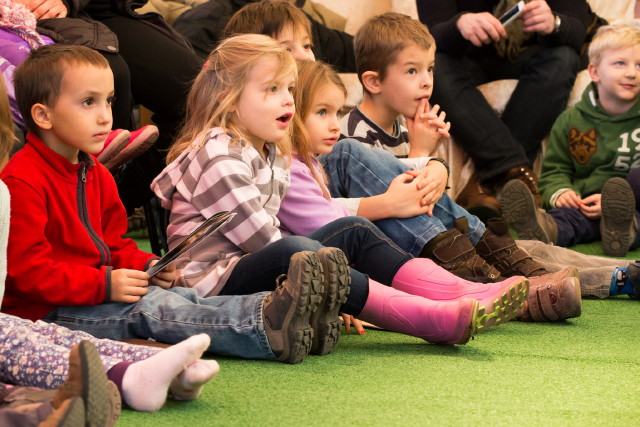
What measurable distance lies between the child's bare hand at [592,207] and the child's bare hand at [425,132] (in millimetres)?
905

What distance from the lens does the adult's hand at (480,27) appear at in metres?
3.47

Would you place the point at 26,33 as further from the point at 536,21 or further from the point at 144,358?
the point at 536,21

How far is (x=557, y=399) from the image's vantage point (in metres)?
1.41

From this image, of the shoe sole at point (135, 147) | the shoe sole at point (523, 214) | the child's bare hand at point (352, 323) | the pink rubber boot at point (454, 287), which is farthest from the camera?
the shoe sole at point (523, 214)

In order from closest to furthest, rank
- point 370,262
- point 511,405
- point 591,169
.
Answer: point 511,405 < point 370,262 < point 591,169

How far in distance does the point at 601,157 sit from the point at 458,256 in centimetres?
148

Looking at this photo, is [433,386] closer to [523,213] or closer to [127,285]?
[127,285]

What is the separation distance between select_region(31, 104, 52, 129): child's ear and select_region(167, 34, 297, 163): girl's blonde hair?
339mm

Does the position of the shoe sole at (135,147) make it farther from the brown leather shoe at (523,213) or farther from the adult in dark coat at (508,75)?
the adult in dark coat at (508,75)

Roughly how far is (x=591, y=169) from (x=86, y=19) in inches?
76.2

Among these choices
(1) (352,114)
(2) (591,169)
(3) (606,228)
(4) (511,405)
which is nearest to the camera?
(4) (511,405)

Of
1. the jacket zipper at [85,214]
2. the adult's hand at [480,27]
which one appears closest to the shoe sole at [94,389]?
the jacket zipper at [85,214]

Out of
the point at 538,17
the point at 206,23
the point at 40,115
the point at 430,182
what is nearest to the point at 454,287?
the point at 430,182

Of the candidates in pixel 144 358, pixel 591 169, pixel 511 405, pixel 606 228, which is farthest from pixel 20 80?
pixel 591 169
